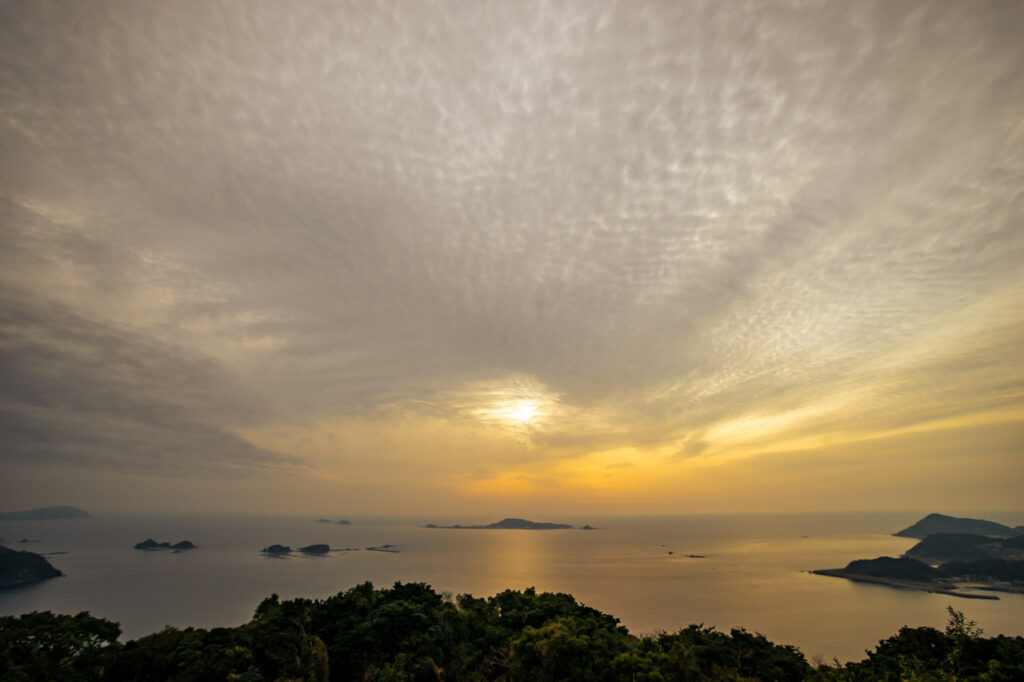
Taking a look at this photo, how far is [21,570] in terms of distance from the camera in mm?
92938

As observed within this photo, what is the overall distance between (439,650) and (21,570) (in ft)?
421

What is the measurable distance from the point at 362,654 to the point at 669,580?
100231mm

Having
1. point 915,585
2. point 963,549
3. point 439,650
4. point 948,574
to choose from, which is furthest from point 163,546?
point 963,549

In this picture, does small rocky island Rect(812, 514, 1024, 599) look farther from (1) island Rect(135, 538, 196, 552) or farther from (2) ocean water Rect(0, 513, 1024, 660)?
(1) island Rect(135, 538, 196, 552)

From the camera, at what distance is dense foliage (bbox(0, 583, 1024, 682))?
17.7 metres

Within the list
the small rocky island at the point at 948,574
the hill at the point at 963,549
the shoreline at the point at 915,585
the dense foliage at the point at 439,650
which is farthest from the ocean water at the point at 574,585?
the dense foliage at the point at 439,650

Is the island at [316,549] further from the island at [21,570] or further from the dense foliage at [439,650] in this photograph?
the dense foliage at [439,650]

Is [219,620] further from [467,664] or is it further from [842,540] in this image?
[842,540]

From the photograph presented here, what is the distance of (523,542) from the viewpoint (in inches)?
7549

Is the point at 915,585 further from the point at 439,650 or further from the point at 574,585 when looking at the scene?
the point at 439,650

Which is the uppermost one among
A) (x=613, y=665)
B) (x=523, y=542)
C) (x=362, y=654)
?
(x=613, y=665)

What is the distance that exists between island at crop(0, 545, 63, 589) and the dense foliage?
4367 inches

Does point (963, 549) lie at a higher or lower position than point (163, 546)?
higher

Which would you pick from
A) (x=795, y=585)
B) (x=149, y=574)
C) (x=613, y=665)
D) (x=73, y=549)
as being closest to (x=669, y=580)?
(x=795, y=585)
